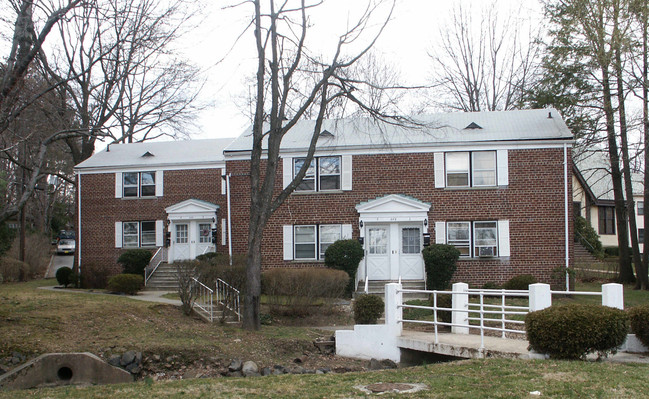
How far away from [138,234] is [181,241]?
6.82 feet

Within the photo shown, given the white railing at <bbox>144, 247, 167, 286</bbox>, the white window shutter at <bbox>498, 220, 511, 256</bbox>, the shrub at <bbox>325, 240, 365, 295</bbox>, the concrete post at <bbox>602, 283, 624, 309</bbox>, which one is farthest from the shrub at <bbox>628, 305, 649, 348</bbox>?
the white railing at <bbox>144, 247, 167, 286</bbox>

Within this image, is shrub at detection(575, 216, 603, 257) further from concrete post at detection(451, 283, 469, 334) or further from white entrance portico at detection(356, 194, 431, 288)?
concrete post at detection(451, 283, 469, 334)

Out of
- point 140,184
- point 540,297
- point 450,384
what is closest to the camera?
point 450,384

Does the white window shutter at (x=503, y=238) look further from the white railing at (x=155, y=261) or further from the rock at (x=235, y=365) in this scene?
the white railing at (x=155, y=261)

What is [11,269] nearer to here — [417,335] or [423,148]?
[423,148]

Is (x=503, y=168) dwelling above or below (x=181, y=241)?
above

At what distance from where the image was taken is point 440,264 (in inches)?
858

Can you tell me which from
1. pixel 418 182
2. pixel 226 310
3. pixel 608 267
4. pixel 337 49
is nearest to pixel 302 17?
pixel 337 49

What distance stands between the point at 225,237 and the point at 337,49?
1325cm

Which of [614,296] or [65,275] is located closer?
[614,296]

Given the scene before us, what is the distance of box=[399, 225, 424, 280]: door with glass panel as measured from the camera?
23.3 meters

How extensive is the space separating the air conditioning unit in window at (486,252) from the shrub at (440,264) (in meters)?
1.26

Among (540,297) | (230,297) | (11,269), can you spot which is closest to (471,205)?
(230,297)

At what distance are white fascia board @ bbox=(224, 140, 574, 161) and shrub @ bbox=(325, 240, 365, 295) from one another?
143 inches
